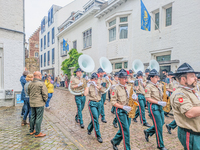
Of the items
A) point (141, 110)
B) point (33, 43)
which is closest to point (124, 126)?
point (141, 110)

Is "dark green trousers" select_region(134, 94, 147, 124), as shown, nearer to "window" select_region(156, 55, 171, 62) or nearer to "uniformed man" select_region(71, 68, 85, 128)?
"uniformed man" select_region(71, 68, 85, 128)

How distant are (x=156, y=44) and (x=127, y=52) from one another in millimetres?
2644

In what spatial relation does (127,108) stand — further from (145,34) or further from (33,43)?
(33,43)

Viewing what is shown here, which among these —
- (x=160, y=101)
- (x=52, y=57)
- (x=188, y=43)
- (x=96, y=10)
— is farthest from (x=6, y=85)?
(x=52, y=57)

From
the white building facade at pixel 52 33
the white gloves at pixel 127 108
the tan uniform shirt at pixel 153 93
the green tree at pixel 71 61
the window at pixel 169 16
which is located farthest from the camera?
the white building facade at pixel 52 33

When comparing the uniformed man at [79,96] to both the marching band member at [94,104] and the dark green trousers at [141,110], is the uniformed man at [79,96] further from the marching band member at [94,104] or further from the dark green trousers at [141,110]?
the dark green trousers at [141,110]

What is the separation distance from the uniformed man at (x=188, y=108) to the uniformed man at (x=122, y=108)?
3.70 ft

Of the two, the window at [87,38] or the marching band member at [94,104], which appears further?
the window at [87,38]

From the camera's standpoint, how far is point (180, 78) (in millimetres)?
2256

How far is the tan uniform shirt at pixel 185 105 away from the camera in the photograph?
6.64ft

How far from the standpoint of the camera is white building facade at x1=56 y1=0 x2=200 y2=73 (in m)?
8.35

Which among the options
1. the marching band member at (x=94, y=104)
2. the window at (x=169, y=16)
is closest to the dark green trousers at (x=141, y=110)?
the marching band member at (x=94, y=104)

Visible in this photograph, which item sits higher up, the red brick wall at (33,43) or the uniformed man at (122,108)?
the red brick wall at (33,43)

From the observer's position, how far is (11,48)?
338 inches
